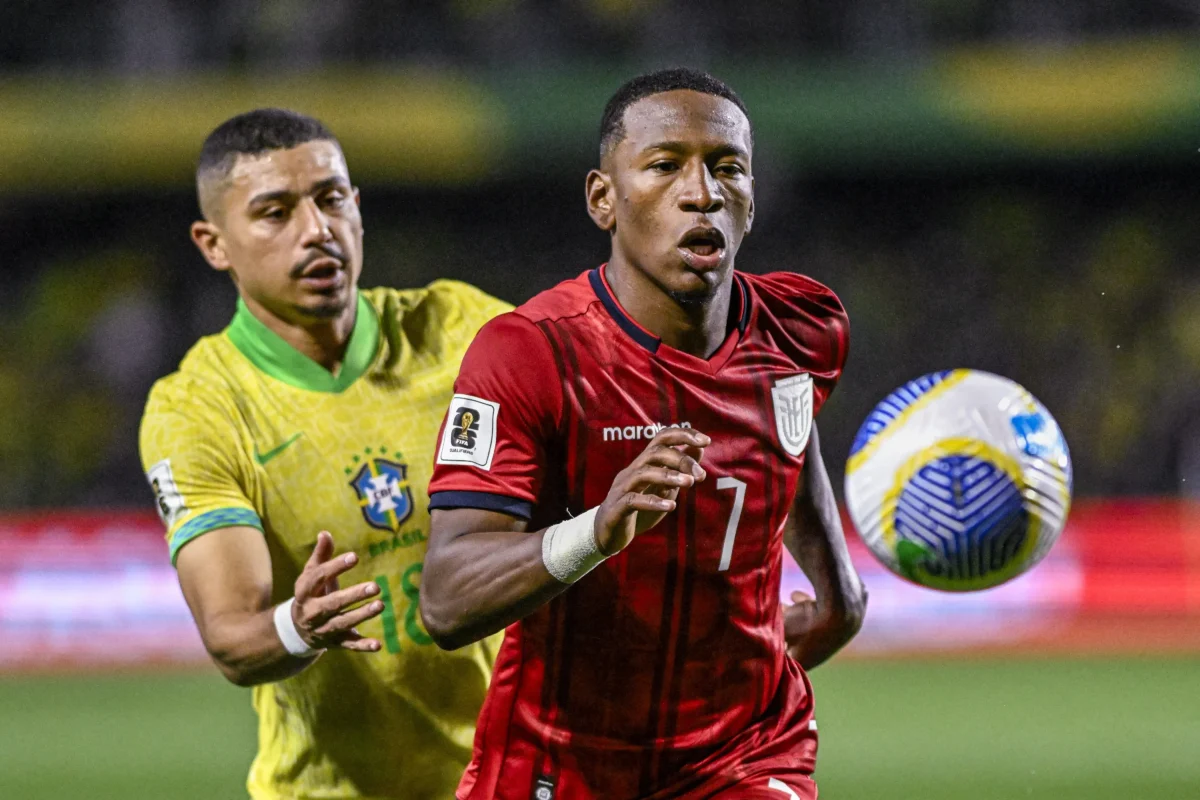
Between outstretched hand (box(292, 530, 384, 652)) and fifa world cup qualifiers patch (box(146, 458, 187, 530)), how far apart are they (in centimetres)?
60

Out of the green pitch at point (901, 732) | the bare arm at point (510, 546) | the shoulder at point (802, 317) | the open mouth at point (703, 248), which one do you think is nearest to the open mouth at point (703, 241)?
the open mouth at point (703, 248)

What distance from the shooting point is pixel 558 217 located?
57.6 feet

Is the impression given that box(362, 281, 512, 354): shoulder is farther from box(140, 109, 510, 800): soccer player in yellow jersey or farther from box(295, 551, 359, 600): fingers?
box(295, 551, 359, 600): fingers

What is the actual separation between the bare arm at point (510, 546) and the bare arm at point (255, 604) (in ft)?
0.76

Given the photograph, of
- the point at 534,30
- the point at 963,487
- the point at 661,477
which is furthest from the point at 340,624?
the point at 534,30

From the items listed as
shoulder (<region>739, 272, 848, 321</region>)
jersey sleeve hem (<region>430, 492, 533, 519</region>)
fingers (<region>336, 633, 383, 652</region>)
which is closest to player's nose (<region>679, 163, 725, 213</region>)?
shoulder (<region>739, 272, 848, 321</region>)

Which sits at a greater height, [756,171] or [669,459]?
[756,171]

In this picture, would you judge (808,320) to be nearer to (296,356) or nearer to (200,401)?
(296,356)

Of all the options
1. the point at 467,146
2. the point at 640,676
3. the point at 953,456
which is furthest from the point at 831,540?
the point at 467,146

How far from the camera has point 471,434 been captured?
2.96 meters

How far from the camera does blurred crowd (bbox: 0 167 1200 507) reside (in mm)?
15445

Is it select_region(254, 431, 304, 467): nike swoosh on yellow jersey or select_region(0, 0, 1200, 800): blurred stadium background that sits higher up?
select_region(0, 0, 1200, 800): blurred stadium background

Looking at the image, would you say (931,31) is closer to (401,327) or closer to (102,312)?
(102,312)

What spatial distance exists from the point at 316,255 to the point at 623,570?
4.54ft
